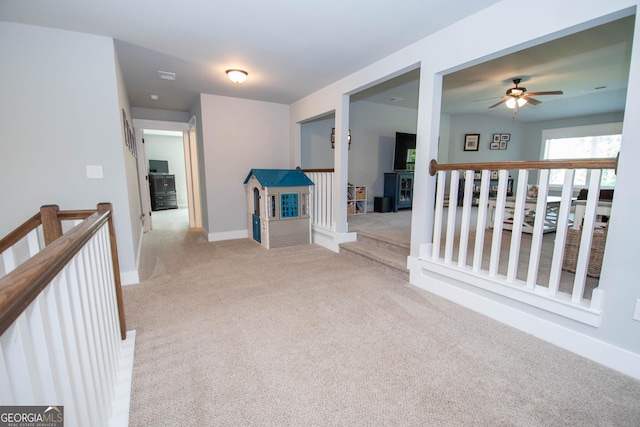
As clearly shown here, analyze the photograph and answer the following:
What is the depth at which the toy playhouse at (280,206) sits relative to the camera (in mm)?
4109

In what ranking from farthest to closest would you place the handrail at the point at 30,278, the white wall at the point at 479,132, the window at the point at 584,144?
the white wall at the point at 479,132 → the window at the point at 584,144 → the handrail at the point at 30,278

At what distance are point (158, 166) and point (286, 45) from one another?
7510 millimetres

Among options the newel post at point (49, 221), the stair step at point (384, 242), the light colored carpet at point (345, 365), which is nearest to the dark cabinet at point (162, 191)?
the light colored carpet at point (345, 365)

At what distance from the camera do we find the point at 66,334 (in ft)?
2.77

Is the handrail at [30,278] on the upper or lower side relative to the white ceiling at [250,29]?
lower

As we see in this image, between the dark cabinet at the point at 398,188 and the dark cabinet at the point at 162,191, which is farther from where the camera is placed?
the dark cabinet at the point at 162,191

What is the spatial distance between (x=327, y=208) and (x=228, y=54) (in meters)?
2.33

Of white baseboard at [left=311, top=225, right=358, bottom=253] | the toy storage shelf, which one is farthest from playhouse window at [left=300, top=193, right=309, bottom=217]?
the toy storage shelf

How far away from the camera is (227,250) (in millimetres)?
4043

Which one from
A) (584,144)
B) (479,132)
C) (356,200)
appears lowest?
(356,200)

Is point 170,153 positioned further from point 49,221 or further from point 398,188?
point 49,221

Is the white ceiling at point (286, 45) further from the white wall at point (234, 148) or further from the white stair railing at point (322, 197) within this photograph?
the white stair railing at point (322, 197)

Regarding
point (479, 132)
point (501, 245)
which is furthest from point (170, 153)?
point (501, 245)
